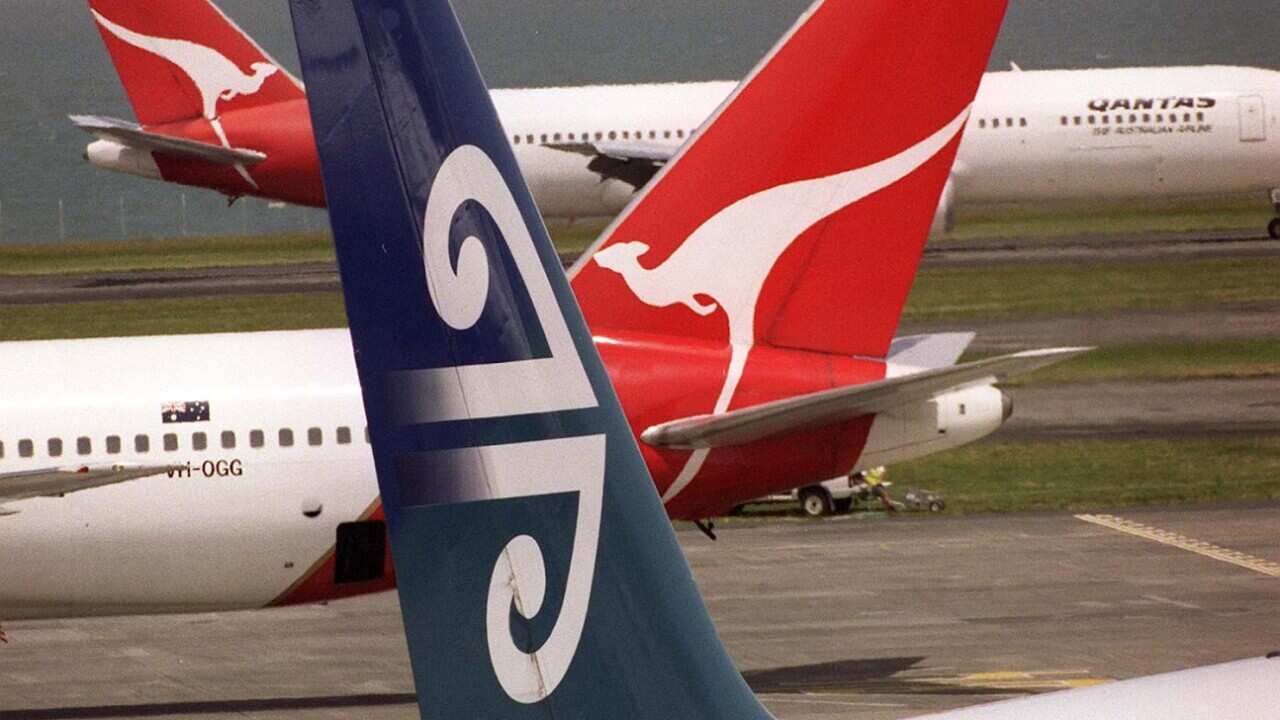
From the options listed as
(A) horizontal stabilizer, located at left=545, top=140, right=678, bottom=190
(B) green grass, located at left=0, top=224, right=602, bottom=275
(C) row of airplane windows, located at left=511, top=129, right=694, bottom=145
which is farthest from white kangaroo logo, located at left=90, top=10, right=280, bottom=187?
(B) green grass, located at left=0, top=224, right=602, bottom=275

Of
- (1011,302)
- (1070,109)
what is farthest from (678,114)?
(1011,302)

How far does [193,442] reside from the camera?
2097 cm

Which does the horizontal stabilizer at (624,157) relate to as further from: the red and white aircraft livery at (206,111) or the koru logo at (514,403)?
the koru logo at (514,403)

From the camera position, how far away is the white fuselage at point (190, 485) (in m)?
20.7

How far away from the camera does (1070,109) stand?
219 feet

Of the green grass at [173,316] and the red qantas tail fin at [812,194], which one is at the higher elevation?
the green grass at [173,316]

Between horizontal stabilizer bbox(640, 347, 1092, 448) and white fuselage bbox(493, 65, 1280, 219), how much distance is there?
149ft

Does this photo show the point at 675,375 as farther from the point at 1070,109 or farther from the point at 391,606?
the point at 1070,109

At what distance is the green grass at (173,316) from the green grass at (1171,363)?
17230mm

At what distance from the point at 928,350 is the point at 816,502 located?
10.9 metres

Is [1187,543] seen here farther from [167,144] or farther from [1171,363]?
[167,144]

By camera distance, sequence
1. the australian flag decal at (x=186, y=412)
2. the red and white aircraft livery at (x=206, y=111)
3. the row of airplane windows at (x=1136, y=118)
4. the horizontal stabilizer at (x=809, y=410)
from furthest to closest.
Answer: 1. the row of airplane windows at (x=1136, y=118)
2. the red and white aircraft livery at (x=206, y=111)
3. the australian flag decal at (x=186, y=412)
4. the horizontal stabilizer at (x=809, y=410)

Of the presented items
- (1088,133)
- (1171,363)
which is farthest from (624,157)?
(1171,363)

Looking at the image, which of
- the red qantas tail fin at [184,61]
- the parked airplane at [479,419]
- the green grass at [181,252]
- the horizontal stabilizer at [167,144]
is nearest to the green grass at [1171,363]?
the red qantas tail fin at [184,61]
